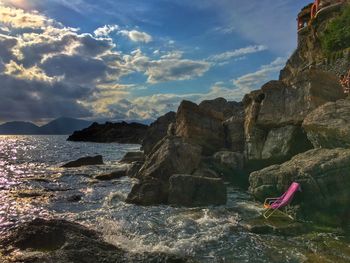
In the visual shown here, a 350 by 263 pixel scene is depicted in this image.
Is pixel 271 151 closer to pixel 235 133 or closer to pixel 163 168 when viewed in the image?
pixel 163 168

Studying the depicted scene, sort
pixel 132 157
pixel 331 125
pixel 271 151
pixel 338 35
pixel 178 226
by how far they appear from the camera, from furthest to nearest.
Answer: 1. pixel 132 157
2. pixel 338 35
3. pixel 271 151
4. pixel 331 125
5. pixel 178 226

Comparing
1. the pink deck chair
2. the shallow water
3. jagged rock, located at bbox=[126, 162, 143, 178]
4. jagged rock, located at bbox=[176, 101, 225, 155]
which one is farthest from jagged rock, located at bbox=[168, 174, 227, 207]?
jagged rock, located at bbox=[126, 162, 143, 178]

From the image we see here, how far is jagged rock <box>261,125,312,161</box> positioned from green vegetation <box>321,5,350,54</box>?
18.8 metres

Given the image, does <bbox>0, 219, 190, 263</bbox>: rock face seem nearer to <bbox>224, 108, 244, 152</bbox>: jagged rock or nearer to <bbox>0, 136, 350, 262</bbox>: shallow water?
<bbox>0, 136, 350, 262</bbox>: shallow water

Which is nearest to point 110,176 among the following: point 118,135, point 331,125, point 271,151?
point 271,151

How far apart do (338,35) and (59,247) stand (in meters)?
39.4

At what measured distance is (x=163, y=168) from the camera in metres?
28.7

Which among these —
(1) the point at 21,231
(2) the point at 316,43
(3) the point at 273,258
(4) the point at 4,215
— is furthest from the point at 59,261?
(2) the point at 316,43

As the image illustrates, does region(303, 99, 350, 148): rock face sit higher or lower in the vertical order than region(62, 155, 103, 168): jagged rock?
higher

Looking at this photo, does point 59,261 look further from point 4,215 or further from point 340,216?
point 340,216

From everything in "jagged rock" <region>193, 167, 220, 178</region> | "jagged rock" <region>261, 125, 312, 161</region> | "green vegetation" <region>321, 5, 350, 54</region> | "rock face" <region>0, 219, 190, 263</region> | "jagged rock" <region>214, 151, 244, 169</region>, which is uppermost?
"green vegetation" <region>321, 5, 350, 54</region>

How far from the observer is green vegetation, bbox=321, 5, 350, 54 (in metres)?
41.4

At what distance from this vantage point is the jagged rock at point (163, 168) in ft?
78.3

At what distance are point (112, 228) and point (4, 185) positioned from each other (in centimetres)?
2120
